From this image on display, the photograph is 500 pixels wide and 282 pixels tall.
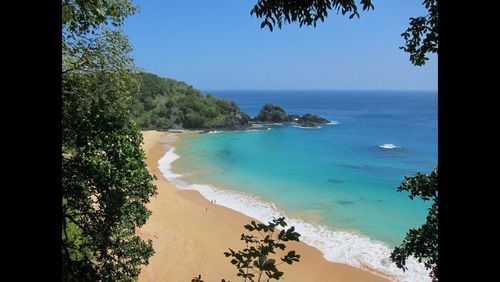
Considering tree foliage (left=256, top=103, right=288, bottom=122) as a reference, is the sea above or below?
below

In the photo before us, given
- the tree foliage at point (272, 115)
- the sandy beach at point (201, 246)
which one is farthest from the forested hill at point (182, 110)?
the sandy beach at point (201, 246)

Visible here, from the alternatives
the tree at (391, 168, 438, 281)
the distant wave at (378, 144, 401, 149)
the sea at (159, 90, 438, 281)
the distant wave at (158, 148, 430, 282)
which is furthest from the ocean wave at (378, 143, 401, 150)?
the tree at (391, 168, 438, 281)

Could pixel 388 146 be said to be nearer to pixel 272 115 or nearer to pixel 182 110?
pixel 272 115

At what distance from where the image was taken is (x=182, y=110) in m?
62.3

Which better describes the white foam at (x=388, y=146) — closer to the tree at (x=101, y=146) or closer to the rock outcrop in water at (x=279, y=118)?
the rock outcrop in water at (x=279, y=118)

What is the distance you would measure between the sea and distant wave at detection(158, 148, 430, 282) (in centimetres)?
4

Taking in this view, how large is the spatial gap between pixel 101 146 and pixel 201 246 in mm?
10532

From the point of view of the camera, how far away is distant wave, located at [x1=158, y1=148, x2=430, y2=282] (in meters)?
14.1

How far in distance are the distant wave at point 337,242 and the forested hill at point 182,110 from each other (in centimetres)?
3505

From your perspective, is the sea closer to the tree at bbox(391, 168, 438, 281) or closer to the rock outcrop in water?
the tree at bbox(391, 168, 438, 281)

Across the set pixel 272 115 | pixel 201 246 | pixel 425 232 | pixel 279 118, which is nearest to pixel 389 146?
pixel 279 118
